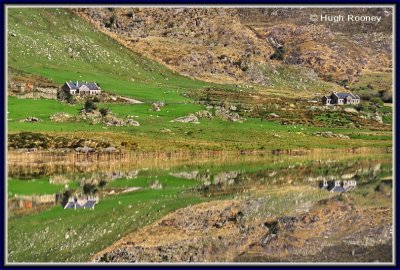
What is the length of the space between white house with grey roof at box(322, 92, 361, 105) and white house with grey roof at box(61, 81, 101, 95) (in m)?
23.0

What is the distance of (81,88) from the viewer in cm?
6988

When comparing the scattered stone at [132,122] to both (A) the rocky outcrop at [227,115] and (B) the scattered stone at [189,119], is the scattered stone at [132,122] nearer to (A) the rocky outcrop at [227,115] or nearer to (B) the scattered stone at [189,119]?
(B) the scattered stone at [189,119]

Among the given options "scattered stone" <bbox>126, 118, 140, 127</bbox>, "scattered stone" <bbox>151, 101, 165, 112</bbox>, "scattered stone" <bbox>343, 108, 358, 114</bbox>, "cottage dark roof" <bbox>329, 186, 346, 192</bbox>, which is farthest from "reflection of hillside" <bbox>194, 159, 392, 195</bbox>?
"scattered stone" <bbox>343, 108, 358, 114</bbox>

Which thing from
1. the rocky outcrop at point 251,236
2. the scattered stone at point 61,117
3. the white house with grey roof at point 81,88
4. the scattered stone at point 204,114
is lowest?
the scattered stone at point 204,114

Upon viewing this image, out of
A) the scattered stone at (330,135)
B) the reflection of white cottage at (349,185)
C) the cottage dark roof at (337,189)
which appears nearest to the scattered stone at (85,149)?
the reflection of white cottage at (349,185)

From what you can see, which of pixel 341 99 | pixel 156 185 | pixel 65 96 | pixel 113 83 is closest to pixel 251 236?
pixel 156 185

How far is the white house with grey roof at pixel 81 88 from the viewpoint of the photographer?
69625 millimetres

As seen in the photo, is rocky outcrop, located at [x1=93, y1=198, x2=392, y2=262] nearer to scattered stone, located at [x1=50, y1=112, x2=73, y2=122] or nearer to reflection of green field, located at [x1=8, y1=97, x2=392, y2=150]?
reflection of green field, located at [x1=8, y1=97, x2=392, y2=150]

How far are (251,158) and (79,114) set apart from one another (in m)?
16.0

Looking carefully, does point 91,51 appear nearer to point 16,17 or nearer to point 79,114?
point 16,17

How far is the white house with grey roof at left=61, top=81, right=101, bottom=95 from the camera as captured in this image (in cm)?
6962

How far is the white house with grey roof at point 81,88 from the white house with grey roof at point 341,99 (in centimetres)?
2304

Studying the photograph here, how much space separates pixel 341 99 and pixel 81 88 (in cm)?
2606

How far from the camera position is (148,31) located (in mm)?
86938
